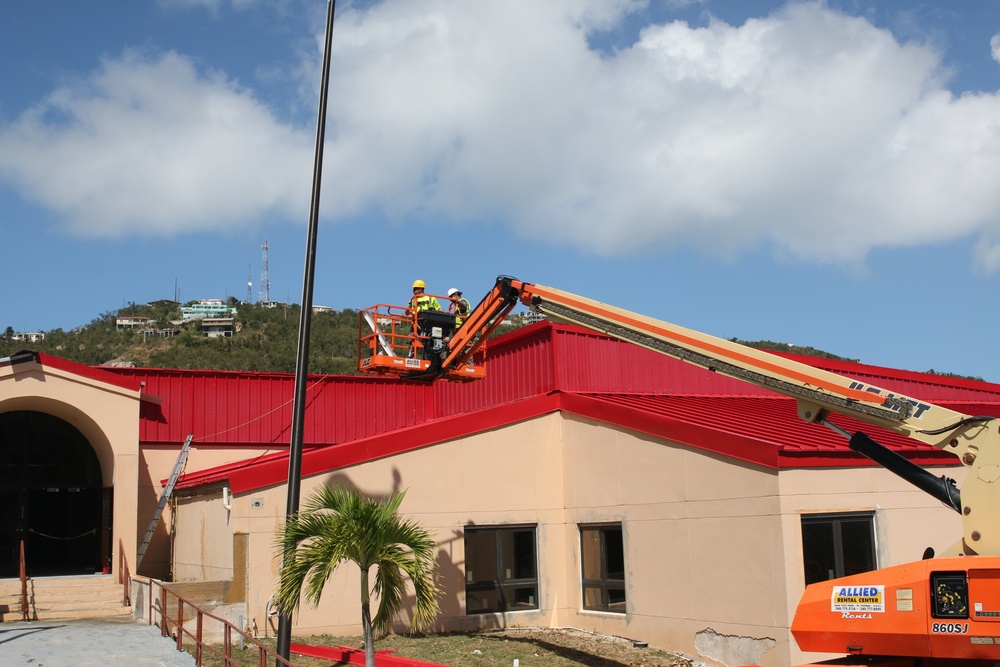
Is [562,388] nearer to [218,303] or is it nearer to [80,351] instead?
[80,351]

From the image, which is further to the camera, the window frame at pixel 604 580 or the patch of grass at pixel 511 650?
the window frame at pixel 604 580

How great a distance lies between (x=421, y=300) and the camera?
1800cm

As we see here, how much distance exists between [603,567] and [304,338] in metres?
8.10

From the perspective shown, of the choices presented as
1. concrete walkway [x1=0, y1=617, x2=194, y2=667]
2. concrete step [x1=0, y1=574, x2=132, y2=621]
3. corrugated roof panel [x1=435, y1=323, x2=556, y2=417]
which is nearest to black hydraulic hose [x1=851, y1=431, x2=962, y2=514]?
corrugated roof panel [x1=435, y1=323, x2=556, y2=417]

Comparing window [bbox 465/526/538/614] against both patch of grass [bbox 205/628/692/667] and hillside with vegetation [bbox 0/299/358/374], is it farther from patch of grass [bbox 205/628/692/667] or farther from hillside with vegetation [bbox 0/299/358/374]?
hillside with vegetation [bbox 0/299/358/374]

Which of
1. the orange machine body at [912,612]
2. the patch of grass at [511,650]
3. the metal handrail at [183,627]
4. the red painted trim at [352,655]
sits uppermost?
the orange machine body at [912,612]

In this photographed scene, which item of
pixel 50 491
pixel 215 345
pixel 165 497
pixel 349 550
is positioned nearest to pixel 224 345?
pixel 215 345

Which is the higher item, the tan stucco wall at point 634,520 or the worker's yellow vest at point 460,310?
the worker's yellow vest at point 460,310

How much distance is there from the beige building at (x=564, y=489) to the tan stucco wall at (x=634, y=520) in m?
0.04

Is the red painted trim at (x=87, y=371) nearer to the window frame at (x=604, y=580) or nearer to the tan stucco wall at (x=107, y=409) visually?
the tan stucco wall at (x=107, y=409)

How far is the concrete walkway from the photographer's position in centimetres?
1454

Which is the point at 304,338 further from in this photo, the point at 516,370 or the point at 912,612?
the point at 516,370

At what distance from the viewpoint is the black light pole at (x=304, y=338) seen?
13.2 metres

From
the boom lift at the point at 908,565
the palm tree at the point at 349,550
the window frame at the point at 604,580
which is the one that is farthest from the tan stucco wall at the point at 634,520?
the boom lift at the point at 908,565
